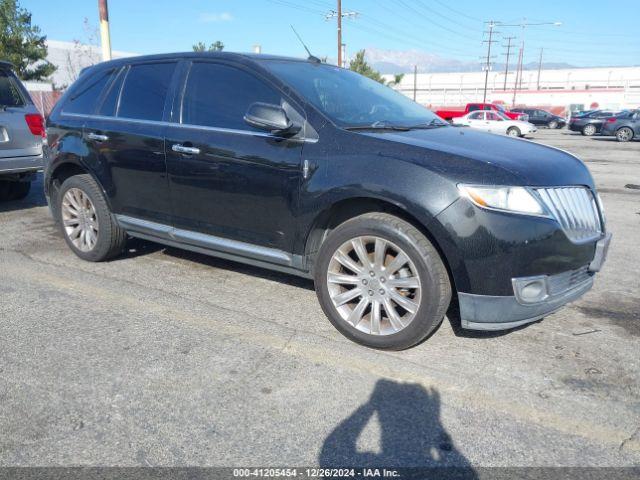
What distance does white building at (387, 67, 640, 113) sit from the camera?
199ft

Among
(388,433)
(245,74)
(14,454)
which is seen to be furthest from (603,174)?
(14,454)

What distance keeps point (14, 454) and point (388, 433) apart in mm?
1675

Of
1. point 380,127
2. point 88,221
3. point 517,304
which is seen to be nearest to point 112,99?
point 88,221

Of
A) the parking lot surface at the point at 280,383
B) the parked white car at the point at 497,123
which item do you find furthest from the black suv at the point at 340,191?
the parked white car at the point at 497,123

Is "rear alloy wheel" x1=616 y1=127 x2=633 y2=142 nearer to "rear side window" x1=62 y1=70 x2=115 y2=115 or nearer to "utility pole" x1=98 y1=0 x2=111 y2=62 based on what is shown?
"utility pole" x1=98 y1=0 x2=111 y2=62

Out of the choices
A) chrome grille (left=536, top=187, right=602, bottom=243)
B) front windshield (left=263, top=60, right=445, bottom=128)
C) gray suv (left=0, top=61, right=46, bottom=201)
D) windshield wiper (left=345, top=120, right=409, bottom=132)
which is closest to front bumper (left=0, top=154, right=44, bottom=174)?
gray suv (left=0, top=61, right=46, bottom=201)

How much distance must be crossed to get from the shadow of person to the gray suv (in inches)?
224

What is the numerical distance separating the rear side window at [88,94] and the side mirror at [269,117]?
2.06 meters

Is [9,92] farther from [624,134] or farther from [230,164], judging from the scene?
[624,134]

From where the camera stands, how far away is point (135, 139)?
454 cm

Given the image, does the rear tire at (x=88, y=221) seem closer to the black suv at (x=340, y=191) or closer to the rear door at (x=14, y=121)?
the black suv at (x=340, y=191)

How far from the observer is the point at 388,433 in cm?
262

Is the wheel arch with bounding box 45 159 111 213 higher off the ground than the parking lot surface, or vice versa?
the wheel arch with bounding box 45 159 111 213

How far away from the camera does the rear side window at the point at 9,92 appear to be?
7.05 m
